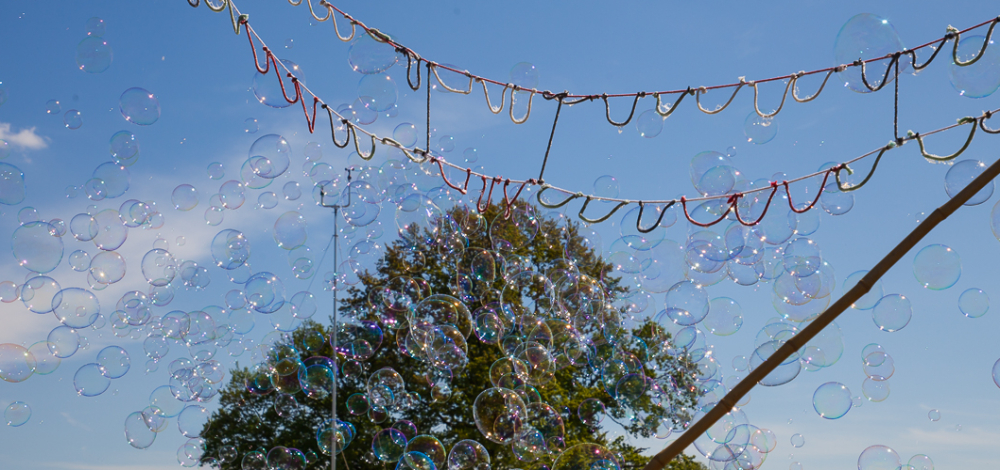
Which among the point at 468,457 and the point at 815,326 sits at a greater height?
the point at 468,457

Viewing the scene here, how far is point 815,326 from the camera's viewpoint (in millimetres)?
2080

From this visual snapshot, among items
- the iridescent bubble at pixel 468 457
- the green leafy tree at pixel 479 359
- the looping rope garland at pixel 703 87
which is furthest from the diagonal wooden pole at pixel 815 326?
→ the iridescent bubble at pixel 468 457

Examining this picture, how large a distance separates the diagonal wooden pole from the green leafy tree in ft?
23.8

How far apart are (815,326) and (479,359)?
16.1 meters

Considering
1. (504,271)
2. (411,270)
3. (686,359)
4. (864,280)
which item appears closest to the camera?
(864,280)

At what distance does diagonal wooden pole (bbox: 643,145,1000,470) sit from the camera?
2025 mm

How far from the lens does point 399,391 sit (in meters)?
15.1

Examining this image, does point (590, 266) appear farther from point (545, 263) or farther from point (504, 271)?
point (504, 271)

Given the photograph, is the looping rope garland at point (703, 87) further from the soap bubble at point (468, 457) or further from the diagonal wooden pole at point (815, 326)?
the soap bubble at point (468, 457)

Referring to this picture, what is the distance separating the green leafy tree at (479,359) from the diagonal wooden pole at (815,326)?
726cm

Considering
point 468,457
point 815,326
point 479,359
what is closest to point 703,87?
point 815,326

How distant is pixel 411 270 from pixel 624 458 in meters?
7.19

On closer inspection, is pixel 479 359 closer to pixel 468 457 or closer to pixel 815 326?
pixel 468 457

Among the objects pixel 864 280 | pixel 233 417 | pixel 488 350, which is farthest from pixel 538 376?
pixel 233 417
